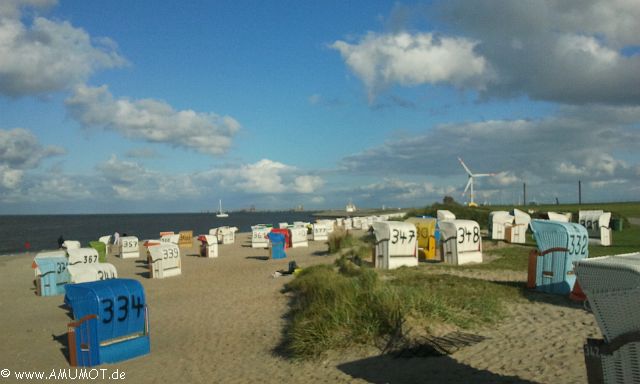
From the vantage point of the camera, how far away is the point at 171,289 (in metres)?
21.6

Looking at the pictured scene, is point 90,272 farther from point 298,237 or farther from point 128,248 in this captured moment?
point 298,237

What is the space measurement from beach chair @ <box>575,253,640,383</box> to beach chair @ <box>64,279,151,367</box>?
→ 932cm

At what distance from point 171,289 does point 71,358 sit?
10.4 metres

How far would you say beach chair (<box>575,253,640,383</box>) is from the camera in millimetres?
4871

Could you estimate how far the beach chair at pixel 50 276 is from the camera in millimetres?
21969

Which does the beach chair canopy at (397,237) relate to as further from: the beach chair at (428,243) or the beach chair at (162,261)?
the beach chair at (162,261)

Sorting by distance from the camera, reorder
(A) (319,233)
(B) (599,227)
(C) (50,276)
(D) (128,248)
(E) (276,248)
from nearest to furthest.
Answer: (C) (50,276), (B) (599,227), (E) (276,248), (D) (128,248), (A) (319,233)

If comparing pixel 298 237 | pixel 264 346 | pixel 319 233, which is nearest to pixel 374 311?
pixel 264 346

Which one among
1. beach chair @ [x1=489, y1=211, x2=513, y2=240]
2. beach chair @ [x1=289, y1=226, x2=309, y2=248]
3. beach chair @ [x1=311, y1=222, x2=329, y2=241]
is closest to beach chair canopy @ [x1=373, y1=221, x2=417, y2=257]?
beach chair @ [x1=489, y1=211, x2=513, y2=240]

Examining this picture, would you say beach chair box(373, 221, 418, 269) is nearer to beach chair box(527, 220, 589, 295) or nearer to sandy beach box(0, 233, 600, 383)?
sandy beach box(0, 233, 600, 383)

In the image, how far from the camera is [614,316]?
5.08 m

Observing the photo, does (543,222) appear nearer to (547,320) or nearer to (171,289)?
(547,320)

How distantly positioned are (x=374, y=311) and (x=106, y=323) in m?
5.71

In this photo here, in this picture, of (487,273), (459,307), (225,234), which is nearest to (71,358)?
(459,307)
